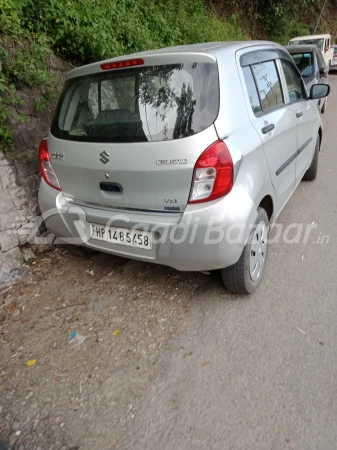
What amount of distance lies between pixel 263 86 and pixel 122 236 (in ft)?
5.48

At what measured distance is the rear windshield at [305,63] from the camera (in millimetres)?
7770

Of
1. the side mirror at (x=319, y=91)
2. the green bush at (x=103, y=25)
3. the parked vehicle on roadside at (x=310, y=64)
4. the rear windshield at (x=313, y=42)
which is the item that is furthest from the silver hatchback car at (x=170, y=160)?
the rear windshield at (x=313, y=42)

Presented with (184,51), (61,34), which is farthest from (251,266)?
(61,34)

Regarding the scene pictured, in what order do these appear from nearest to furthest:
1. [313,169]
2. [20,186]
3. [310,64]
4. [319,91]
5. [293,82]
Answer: [20,186] < [293,82] < [319,91] < [313,169] < [310,64]

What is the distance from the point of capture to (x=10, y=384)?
2160mm

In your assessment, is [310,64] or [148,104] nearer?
[148,104]

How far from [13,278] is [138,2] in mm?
5704

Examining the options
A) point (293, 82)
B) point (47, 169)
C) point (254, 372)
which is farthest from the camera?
point (293, 82)

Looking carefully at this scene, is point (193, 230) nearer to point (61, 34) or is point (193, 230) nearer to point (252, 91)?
point (252, 91)

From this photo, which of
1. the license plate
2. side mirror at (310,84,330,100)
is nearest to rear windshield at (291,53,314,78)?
side mirror at (310,84,330,100)

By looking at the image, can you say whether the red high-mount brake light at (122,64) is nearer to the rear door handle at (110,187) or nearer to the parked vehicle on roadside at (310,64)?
the rear door handle at (110,187)

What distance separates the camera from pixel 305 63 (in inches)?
315

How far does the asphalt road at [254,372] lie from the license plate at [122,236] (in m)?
0.67

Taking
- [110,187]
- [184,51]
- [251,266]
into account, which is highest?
[184,51]
